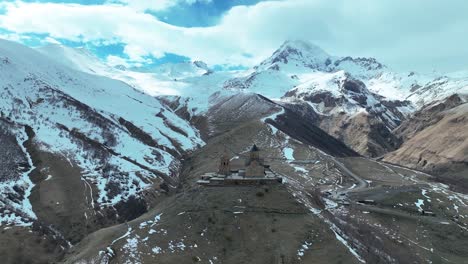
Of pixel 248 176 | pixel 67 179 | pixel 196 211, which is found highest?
pixel 67 179

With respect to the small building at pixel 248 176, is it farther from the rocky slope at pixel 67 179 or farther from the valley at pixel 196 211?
the rocky slope at pixel 67 179

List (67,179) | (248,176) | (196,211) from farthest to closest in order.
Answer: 1. (67,179)
2. (248,176)
3. (196,211)

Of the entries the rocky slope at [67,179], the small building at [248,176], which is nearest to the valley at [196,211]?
the rocky slope at [67,179]

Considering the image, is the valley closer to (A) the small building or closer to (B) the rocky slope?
(B) the rocky slope

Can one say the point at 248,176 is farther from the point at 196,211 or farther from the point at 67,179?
the point at 67,179

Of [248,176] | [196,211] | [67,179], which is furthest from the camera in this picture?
[67,179]

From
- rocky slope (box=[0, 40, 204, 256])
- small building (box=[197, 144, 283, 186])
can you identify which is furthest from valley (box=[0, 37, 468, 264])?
small building (box=[197, 144, 283, 186])

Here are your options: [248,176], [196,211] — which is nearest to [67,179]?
[248,176]

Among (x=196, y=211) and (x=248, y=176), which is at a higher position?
(x=248, y=176)

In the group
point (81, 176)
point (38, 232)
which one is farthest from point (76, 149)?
point (38, 232)

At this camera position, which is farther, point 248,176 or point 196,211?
point 248,176

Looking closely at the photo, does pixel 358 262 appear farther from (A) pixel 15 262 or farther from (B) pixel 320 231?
(A) pixel 15 262
